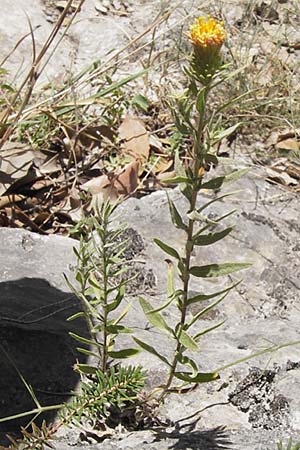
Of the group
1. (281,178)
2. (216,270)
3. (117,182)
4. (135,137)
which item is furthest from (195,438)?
(135,137)

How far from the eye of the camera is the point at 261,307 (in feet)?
9.16

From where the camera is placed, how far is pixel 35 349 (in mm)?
2264

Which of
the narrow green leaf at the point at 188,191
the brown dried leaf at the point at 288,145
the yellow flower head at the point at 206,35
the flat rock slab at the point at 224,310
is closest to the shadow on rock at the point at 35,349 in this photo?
the flat rock slab at the point at 224,310

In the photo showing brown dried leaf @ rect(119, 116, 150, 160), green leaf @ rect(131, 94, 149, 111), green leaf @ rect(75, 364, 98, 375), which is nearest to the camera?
green leaf @ rect(75, 364, 98, 375)

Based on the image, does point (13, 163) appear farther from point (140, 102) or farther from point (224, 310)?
point (224, 310)

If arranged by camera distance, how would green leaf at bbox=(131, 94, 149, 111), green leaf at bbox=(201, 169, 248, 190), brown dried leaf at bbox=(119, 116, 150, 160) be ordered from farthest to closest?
1. green leaf at bbox=(131, 94, 149, 111)
2. brown dried leaf at bbox=(119, 116, 150, 160)
3. green leaf at bbox=(201, 169, 248, 190)

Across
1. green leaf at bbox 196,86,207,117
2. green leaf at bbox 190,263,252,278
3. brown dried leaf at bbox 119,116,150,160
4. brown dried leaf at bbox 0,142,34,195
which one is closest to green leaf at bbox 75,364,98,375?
green leaf at bbox 190,263,252,278

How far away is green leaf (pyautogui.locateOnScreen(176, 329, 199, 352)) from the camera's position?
1.82 m

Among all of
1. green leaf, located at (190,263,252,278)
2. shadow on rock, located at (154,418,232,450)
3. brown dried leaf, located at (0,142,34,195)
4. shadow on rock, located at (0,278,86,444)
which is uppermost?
green leaf, located at (190,263,252,278)

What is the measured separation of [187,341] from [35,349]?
1.95 feet

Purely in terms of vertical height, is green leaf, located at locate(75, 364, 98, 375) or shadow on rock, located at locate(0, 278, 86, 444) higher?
green leaf, located at locate(75, 364, 98, 375)

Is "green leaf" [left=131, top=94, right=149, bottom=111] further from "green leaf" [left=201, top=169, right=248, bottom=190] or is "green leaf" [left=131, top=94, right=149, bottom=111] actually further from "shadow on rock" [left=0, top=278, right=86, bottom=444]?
"green leaf" [left=201, top=169, right=248, bottom=190]

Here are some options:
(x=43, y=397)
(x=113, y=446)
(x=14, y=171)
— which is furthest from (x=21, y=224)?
(x=113, y=446)

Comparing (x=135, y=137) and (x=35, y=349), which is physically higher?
(x=135, y=137)
